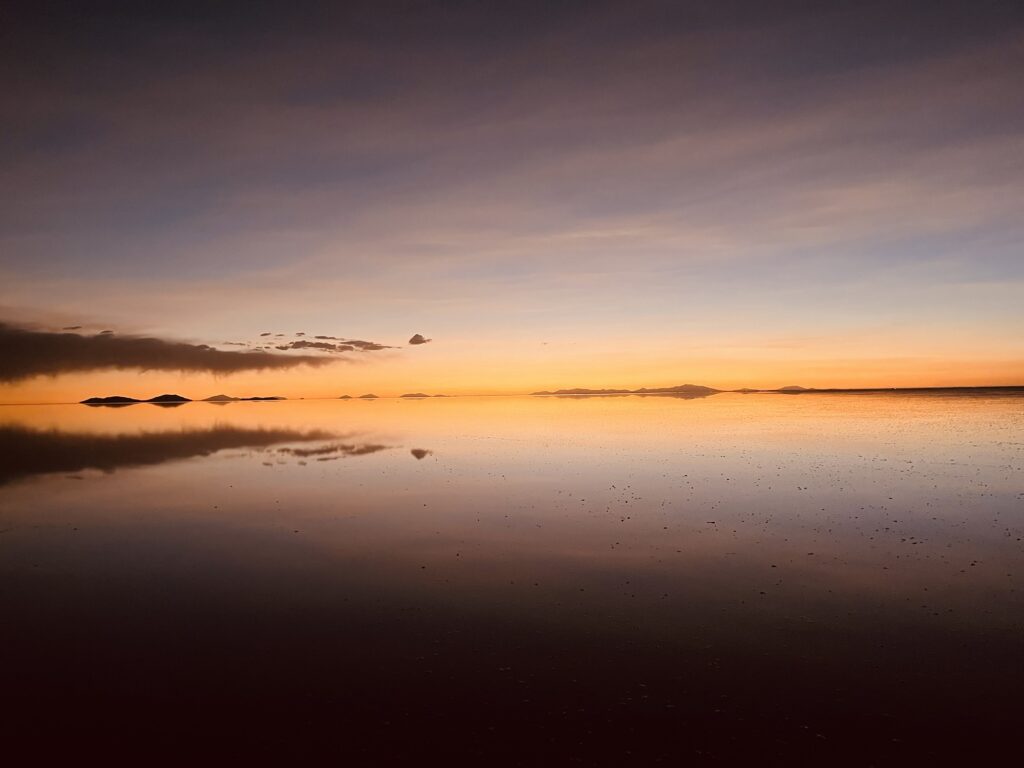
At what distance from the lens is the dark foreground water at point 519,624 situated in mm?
12352

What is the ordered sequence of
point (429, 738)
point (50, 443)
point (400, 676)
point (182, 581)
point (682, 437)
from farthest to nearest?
point (50, 443) < point (682, 437) < point (182, 581) < point (400, 676) < point (429, 738)

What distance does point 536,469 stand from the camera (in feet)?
161

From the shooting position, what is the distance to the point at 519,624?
17.6 metres

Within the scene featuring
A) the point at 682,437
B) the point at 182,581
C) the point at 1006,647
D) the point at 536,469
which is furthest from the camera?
the point at 682,437

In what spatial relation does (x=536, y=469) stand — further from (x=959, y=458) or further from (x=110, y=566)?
(x=959, y=458)

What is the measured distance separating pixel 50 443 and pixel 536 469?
6918 centimetres

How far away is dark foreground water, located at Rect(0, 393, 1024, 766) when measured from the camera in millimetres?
12352

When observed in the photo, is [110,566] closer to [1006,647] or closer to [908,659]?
[908,659]

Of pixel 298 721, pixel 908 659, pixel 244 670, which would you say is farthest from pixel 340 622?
pixel 908 659

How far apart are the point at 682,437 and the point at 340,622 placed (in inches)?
2404

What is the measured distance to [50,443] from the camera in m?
80.2

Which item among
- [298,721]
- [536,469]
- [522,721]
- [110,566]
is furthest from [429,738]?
[536,469]

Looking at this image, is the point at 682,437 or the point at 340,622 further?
the point at 682,437

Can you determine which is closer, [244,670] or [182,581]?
[244,670]
